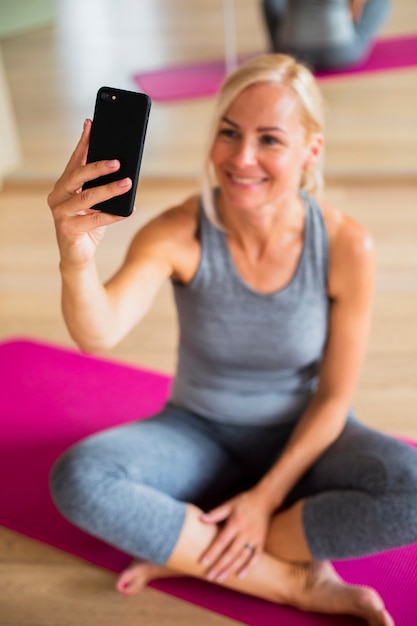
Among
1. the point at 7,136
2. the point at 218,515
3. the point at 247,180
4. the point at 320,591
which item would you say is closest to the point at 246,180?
the point at 247,180

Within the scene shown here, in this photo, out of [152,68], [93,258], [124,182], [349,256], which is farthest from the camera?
[152,68]

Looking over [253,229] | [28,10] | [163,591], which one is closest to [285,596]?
[163,591]

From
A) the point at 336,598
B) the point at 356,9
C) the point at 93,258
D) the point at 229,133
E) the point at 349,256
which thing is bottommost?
the point at 336,598

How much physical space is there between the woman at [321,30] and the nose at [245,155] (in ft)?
5.77

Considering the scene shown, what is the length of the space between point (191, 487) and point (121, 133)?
2.27 feet

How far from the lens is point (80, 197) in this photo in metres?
0.87

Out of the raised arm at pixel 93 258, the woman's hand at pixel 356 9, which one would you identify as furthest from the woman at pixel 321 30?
the raised arm at pixel 93 258

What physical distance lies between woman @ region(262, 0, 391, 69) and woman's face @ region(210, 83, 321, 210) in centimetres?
171

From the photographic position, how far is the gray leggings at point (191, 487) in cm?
118

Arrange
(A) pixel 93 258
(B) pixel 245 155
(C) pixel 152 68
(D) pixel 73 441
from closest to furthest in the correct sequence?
1. (A) pixel 93 258
2. (B) pixel 245 155
3. (D) pixel 73 441
4. (C) pixel 152 68

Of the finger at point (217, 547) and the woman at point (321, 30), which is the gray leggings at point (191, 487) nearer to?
the finger at point (217, 547)

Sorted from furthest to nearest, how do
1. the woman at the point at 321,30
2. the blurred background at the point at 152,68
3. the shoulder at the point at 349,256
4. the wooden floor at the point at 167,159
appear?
the woman at the point at 321,30 → the blurred background at the point at 152,68 → the wooden floor at the point at 167,159 → the shoulder at the point at 349,256

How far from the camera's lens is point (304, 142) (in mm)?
1227

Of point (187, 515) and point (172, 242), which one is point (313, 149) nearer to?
point (172, 242)
